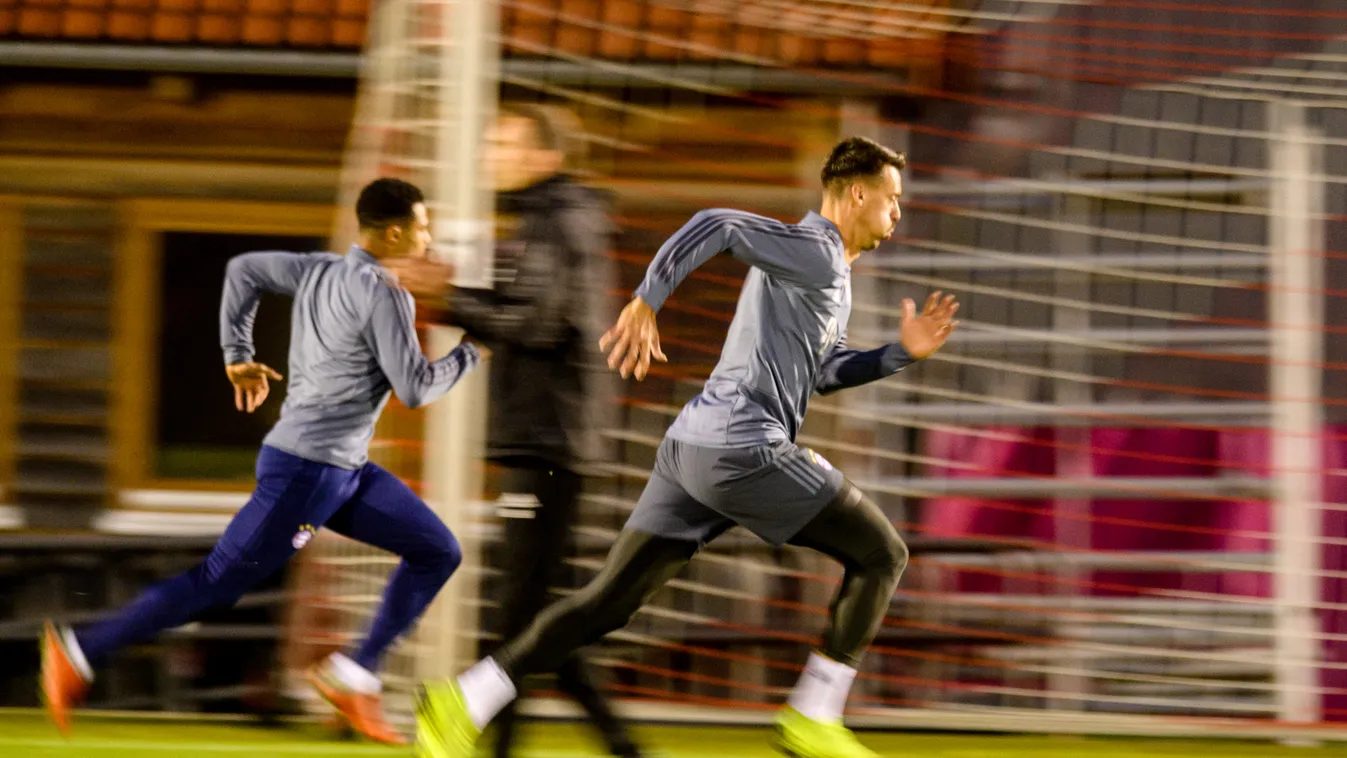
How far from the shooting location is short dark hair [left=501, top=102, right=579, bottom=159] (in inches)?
171

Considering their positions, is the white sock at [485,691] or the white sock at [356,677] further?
the white sock at [356,677]

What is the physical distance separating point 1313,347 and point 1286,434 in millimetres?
843

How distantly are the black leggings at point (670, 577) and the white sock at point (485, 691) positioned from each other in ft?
0.09

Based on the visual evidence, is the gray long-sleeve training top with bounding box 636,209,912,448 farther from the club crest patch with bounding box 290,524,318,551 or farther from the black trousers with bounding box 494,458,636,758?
the club crest patch with bounding box 290,524,318,551

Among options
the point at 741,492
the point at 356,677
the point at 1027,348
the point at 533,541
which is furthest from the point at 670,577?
the point at 1027,348

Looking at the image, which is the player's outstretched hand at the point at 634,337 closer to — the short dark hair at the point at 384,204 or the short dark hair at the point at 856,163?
the short dark hair at the point at 856,163

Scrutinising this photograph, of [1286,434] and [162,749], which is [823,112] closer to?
[1286,434]

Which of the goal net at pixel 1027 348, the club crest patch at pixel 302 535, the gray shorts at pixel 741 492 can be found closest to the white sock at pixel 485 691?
the gray shorts at pixel 741 492

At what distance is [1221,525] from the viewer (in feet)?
23.8

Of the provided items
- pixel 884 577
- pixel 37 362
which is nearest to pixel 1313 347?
pixel 884 577

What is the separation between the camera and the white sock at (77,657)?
5.04m

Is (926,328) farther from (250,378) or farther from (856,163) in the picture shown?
(250,378)

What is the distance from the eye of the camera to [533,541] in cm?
430

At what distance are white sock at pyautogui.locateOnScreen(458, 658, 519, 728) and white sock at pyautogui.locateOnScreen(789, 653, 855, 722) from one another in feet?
2.37
